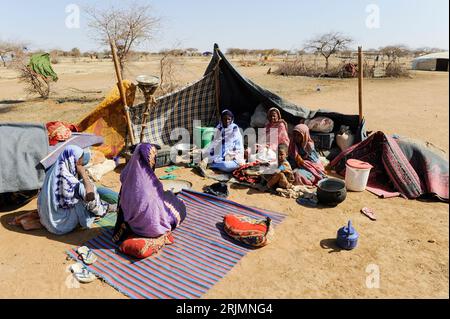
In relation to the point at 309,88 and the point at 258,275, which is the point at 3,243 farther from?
the point at 309,88

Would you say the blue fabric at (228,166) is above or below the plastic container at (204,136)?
below

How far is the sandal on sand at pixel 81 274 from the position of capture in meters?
3.32

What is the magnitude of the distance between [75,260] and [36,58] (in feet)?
38.1

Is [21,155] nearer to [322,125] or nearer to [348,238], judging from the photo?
[348,238]

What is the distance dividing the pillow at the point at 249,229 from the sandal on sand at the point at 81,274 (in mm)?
1448

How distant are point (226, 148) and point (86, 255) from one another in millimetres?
3162

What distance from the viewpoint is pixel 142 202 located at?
11.7 feet

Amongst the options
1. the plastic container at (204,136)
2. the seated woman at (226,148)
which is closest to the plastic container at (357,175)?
the seated woman at (226,148)

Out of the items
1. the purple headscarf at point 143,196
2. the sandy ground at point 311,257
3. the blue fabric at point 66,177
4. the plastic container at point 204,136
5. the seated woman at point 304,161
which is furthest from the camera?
the plastic container at point 204,136

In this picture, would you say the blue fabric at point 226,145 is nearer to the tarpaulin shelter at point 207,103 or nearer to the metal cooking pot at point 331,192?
the tarpaulin shelter at point 207,103

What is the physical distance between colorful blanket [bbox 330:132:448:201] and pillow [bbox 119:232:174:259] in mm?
3234

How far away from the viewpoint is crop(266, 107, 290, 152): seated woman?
6.27 m

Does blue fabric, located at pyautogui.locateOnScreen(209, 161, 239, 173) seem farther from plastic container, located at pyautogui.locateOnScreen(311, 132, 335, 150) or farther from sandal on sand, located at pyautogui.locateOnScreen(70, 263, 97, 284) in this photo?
sandal on sand, located at pyautogui.locateOnScreen(70, 263, 97, 284)

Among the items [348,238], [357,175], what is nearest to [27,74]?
[357,175]
